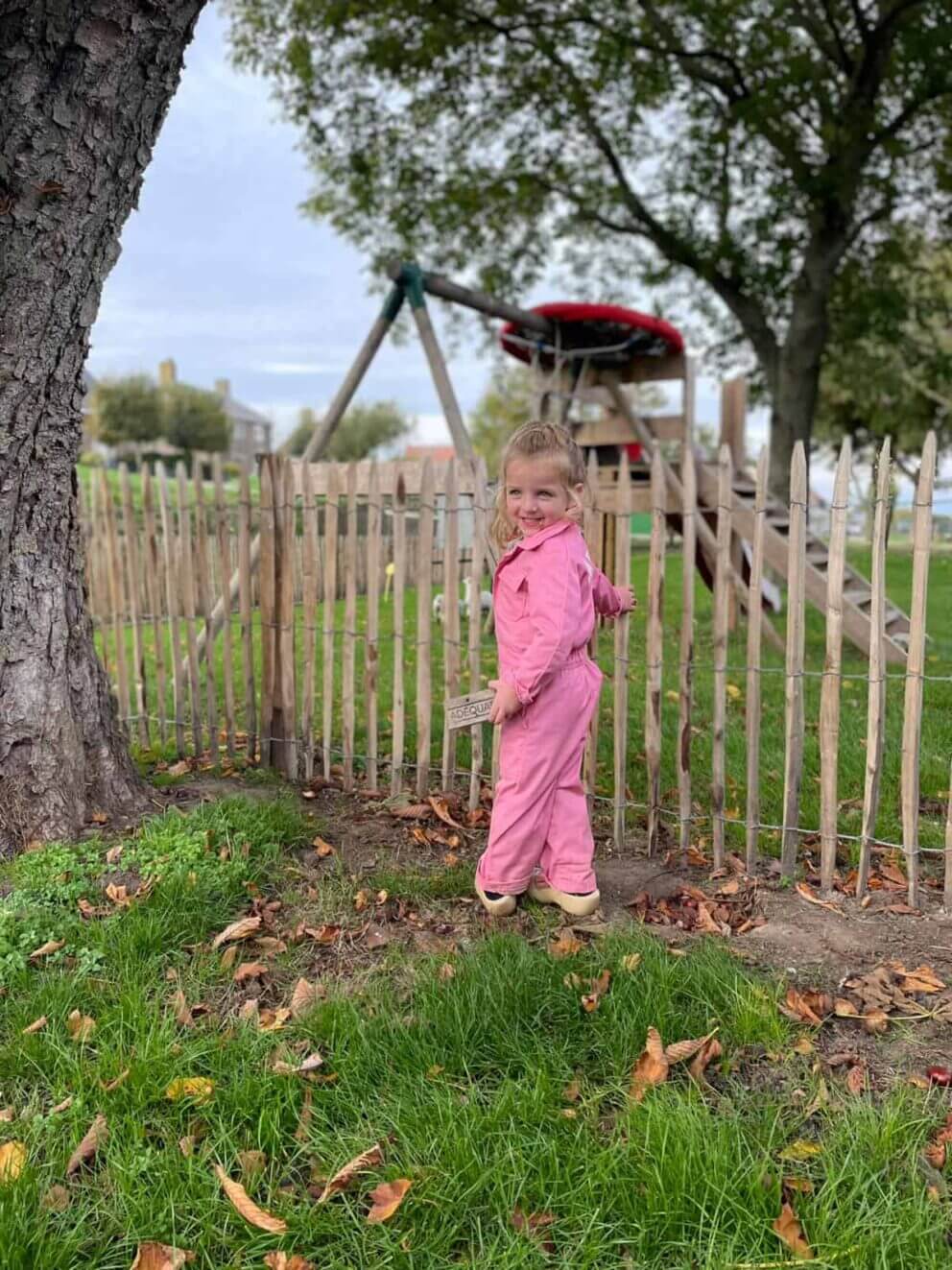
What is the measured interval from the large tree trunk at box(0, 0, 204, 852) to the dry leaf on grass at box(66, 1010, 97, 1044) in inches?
43.9

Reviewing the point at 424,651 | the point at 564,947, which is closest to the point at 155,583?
the point at 424,651

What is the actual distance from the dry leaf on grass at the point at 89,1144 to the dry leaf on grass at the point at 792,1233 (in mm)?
1529

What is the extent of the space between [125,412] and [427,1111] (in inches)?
1805

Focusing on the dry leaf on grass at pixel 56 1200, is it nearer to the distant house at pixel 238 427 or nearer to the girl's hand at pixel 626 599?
the girl's hand at pixel 626 599

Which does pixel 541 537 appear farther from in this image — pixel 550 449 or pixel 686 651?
pixel 686 651

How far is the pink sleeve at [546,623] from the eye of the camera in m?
3.05

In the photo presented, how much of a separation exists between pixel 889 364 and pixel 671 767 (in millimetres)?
20897

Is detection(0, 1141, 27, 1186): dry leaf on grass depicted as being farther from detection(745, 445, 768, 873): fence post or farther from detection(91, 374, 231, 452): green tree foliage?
detection(91, 374, 231, 452): green tree foliage

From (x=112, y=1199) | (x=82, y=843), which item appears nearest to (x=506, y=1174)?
(x=112, y=1199)

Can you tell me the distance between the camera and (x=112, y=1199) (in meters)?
2.12

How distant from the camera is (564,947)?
10.2 feet

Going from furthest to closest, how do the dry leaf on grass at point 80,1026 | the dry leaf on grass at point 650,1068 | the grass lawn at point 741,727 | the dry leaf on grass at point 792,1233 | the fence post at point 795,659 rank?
the grass lawn at point 741,727
the fence post at point 795,659
the dry leaf on grass at point 80,1026
the dry leaf on grass at point 650,1068
the dry leaf on grass at point 792,1233

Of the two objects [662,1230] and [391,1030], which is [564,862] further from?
[662,1230]

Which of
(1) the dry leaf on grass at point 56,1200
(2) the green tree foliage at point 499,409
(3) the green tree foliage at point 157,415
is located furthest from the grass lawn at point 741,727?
(3) the green tree foliage at point 157,415
